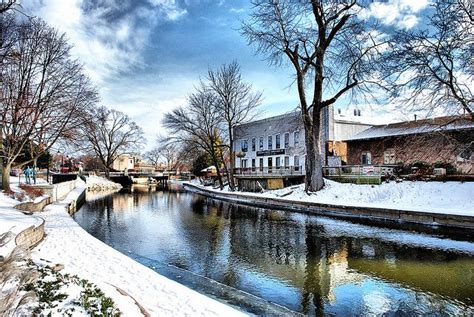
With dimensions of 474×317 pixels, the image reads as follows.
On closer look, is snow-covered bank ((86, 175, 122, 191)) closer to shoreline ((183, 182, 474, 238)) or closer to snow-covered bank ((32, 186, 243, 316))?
shoreline ((183, 182, 474, 238))

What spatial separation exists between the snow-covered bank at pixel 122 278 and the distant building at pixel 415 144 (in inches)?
590

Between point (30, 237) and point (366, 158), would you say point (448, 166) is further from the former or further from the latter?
point (30, 237)

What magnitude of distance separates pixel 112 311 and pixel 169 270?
428 centimetres

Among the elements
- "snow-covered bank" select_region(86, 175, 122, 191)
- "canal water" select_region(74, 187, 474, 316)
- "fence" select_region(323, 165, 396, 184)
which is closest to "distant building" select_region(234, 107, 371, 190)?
"fence" select_region(323, 165, 396, 184)

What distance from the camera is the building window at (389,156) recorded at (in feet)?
90.9

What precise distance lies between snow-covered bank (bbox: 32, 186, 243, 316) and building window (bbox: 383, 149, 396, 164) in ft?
77.7

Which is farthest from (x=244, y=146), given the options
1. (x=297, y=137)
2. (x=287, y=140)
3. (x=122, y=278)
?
(x=122, y=278)

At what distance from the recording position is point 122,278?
696 centimetres

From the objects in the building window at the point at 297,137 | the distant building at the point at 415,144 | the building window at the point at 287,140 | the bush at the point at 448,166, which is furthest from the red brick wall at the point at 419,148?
the building window at the point at 287,140

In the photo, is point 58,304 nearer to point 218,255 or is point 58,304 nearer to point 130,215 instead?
point 218,255

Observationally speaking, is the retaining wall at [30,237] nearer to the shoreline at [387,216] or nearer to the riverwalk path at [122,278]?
the riverwalk path at [122,278]

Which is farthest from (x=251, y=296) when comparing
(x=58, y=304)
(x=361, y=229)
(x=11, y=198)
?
(x=11, y=198)

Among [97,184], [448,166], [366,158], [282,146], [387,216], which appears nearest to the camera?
[387,216]

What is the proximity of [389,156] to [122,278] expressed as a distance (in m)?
25.6
